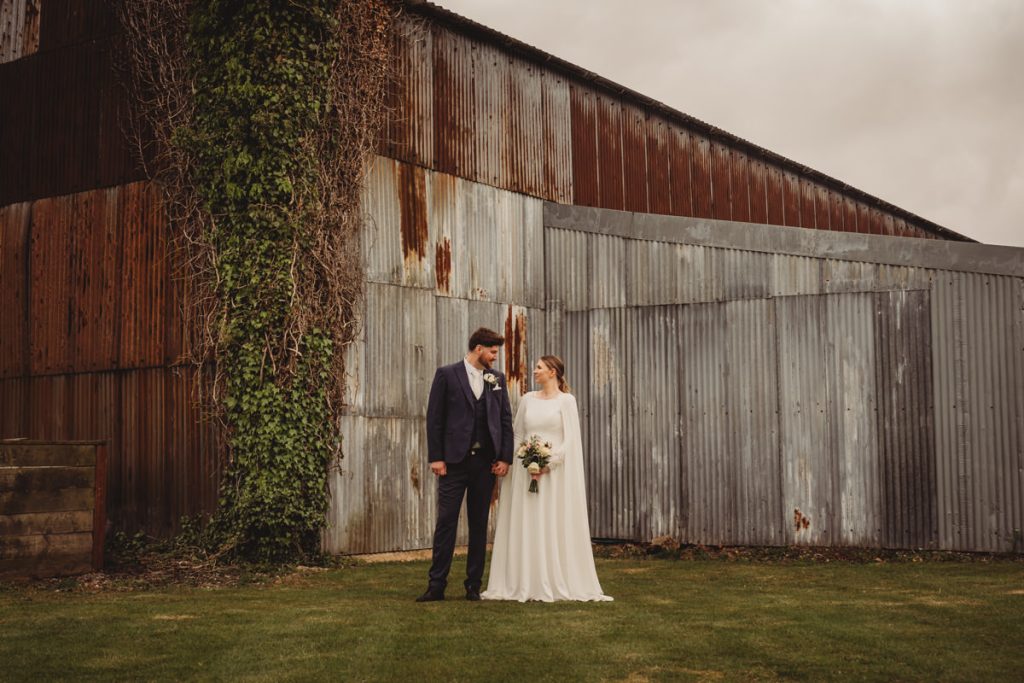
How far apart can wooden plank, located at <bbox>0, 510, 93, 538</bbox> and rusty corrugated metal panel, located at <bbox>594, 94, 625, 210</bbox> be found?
9880mm

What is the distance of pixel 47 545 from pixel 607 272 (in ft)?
27.2

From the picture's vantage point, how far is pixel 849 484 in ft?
46.0

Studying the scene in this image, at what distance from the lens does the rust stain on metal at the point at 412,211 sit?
14953 mm

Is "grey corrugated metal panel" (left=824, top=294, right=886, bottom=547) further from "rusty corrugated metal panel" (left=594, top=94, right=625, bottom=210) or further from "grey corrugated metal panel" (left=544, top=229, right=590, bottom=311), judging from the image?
"rusty corrugated metal panel" (left=594, top=94, right=625, bottom=210)

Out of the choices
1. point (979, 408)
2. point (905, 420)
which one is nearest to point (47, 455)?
point (905, 420)

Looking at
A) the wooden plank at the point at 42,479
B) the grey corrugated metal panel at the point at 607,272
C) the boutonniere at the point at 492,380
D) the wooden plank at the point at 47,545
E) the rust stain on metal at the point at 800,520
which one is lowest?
the rust stain on metal at the point at 800,520

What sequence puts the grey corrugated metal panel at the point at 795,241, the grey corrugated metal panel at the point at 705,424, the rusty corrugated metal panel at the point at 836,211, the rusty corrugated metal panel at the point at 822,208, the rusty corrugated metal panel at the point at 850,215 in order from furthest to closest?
the rusty corrugated metal panel at the point at 850,215
the rusty corrugated metal panel at the point at 836,211
the rusty corrugated metal panel at the point at 822,208
the grey corrugated metal panel at the point at 705,424
the grey corrugated metal panel at the point at 795,241

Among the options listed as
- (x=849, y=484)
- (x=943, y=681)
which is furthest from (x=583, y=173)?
(x=943, y=681)

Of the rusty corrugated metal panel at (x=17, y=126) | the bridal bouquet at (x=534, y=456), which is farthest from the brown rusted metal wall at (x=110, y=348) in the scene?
the bridal bouquet at (x=534, y=456)

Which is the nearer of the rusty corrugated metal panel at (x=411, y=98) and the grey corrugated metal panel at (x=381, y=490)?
the grey corrugated metal panel at (x=381, y=490)

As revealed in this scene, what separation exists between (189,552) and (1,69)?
304 inches

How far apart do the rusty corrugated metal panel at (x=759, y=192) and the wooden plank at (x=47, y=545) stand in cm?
1497

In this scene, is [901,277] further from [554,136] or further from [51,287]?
[51,287]

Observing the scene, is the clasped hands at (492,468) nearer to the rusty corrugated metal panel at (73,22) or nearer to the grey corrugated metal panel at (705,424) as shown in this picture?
the grey corrugated metal panel at (705,424)
